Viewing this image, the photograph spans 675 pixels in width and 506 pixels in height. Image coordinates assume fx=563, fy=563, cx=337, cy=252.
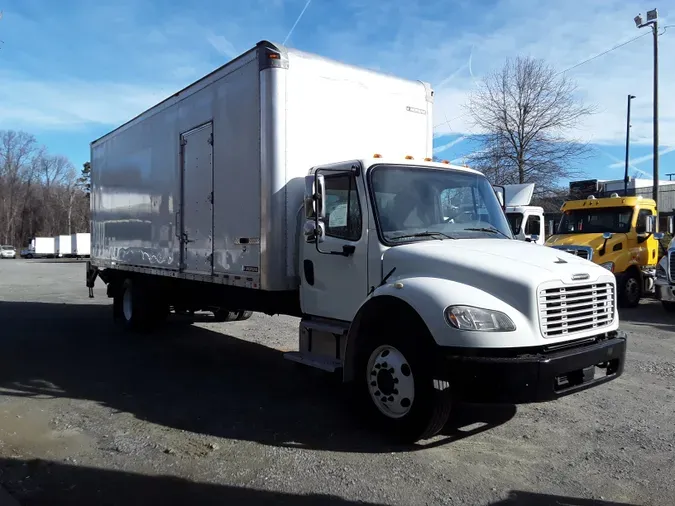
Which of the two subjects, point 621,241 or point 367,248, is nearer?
point 367,248

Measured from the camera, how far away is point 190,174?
763 cm

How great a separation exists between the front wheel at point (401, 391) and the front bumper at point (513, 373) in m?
0.20

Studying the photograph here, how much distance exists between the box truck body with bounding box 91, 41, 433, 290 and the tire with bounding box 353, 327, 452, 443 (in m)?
1.55

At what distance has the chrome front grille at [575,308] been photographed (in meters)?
4.21

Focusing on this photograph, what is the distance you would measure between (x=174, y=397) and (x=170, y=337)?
4.03m

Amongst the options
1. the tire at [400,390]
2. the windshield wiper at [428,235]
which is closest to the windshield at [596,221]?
the windshield wiper at [428,235]

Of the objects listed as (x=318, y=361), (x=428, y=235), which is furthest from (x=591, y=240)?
(x=318, y=361)

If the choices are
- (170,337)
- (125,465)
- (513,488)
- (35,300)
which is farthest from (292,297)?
(35,300)

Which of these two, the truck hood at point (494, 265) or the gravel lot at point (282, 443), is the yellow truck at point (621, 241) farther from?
the truck hood at point (494, 265)

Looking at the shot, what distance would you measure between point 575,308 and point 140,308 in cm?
784

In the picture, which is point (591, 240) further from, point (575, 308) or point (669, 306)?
point (575, 308)

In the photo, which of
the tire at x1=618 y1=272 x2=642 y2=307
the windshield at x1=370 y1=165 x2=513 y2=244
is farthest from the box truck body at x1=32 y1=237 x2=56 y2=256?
the windshield at x1=370 y1=165 x2=513 y2=244

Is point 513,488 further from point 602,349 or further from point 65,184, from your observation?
point 65,184

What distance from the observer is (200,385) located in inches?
263
